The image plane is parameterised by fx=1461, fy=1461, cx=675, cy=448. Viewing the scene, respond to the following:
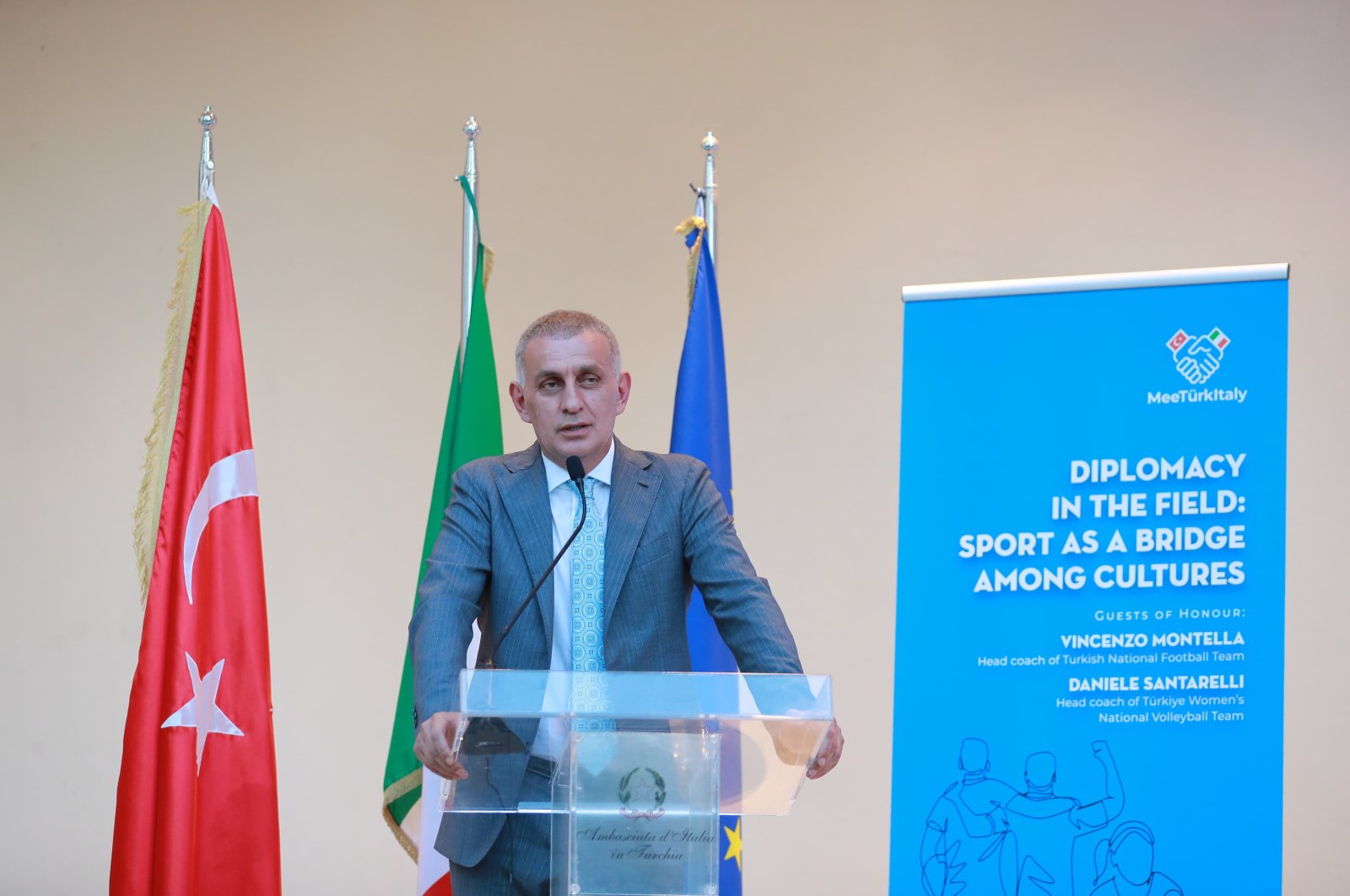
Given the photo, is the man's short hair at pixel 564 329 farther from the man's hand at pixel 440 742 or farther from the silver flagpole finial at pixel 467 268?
the silver flagpole finial at pixel 467 268

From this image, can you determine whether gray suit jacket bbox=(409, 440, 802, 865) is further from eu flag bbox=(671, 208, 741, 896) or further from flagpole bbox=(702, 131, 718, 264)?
flagpole bbox=(702, 131, 718, 264)

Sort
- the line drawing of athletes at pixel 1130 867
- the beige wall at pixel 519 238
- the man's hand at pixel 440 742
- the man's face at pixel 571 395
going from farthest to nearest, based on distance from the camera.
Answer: the beige wall at pixel 519 238 < the line drawing of athletes at pixel 1130 867 < the man's face at pixel 571 395 < the man's hand at pixel 440 742

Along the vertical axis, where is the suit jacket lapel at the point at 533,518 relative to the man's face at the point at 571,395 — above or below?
below

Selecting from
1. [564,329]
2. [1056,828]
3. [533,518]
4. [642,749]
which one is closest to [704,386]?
[564,329]

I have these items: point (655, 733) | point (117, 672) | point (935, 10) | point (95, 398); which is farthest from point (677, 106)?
point (655, 733)

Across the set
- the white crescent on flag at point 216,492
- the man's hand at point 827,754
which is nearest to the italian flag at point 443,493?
the white crescent on flag at point 216,492

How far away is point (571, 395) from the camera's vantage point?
2428 millimetres

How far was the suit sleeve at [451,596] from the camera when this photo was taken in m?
2.17

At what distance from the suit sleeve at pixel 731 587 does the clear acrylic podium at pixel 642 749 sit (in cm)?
48

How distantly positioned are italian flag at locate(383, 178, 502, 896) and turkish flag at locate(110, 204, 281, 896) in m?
0.28

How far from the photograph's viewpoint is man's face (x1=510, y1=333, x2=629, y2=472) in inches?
96.0

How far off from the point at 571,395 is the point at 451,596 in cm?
39

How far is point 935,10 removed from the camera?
4.75 meters

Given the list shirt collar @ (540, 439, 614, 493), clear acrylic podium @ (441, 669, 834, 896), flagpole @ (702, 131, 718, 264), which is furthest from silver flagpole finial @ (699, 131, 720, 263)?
clear acrylic podium @ (441, 669, 834, 896)
